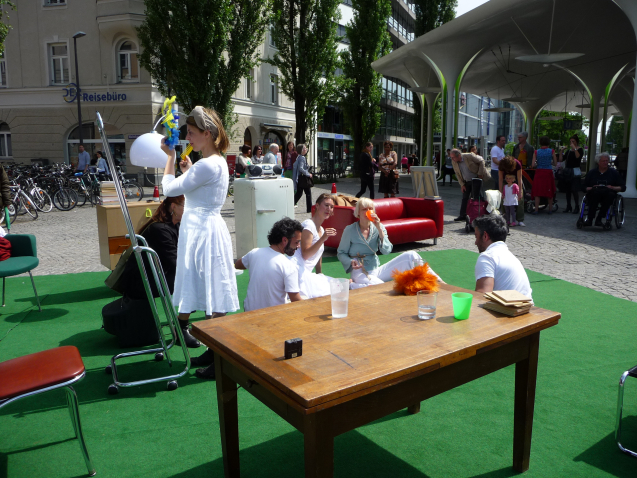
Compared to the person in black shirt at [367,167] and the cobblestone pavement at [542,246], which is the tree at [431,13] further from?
the cobblestone pavement at [542,246]

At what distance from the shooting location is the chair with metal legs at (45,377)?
89.4 inches

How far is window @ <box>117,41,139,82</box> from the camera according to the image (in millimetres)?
22328

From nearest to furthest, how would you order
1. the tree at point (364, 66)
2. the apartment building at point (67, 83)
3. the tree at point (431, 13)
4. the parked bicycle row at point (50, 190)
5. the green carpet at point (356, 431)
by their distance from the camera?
the green carpet at point (356, 431) < the parked bicycle row at point (50, 190) < the apartment building at point (67, 83) < the tree at point (364, 66) < the tree at point (431, 13)

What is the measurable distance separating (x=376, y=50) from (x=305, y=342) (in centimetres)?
2692

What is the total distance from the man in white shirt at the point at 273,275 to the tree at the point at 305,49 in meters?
19.3

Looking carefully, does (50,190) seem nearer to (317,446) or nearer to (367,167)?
A: (367,167)

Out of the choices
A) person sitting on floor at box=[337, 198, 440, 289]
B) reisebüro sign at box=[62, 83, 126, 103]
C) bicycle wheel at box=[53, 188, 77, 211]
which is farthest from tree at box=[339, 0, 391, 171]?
person sitting on floor at box=[337, 198, 440, 289]

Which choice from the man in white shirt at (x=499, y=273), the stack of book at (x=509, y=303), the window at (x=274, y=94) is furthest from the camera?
the window at (x=274, y=94)

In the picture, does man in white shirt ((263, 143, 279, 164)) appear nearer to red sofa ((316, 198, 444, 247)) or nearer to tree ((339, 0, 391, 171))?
red sofa ((316, 198, 444, 247))

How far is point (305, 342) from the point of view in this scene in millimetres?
2098

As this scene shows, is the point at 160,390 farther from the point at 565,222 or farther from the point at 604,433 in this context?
the point at 565,222

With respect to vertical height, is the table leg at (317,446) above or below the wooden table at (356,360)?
below

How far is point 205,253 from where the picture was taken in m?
3.59

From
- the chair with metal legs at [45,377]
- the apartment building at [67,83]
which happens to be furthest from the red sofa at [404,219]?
the apartment building at [67,83]
